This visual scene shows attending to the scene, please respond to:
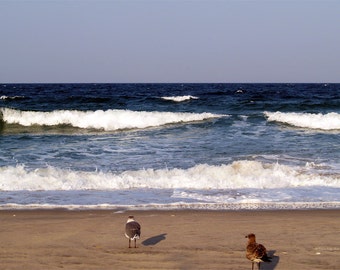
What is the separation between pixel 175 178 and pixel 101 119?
1167 cm

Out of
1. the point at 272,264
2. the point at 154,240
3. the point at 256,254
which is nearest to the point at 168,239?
the point at 154,240

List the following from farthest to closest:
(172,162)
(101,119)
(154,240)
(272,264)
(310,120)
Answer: (101,119) < (310,120) < (172,162) < (154,240) < (272,264)

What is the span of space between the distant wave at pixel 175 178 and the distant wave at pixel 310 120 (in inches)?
350

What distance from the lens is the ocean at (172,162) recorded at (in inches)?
333

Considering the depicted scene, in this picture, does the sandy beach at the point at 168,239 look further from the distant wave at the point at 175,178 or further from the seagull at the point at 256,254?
the distant wave at the point at 175,178

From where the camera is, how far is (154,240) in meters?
5.95

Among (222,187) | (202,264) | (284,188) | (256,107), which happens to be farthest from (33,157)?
(256,107)

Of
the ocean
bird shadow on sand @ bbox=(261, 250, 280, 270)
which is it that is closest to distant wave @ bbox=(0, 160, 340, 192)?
the ocean

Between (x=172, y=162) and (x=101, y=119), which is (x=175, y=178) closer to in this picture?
(x=172, y=162)

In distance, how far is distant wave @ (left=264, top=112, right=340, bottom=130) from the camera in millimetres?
19375

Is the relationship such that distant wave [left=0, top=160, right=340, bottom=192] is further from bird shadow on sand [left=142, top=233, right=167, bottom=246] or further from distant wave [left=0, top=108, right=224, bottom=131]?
distant wave [left=0, top=108, right=224, bottom=131]

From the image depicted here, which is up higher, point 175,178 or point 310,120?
point 310,120

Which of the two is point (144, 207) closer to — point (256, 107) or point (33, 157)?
point (33, 157)

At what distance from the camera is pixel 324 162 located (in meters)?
11.6
